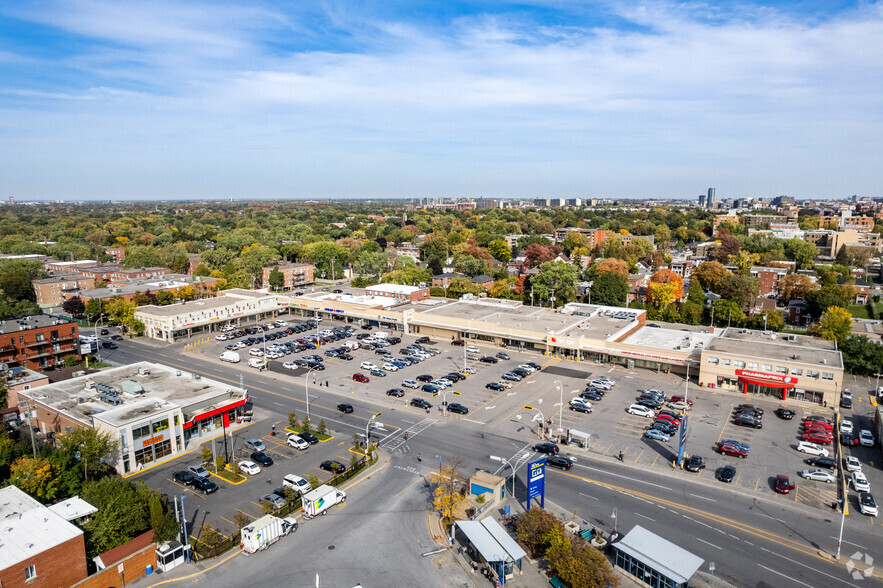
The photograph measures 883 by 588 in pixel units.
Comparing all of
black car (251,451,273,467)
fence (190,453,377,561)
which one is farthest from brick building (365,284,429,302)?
fence (190,453,377,561)

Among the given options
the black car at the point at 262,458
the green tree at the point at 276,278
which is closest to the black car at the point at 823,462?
the black car at the point at 262,458

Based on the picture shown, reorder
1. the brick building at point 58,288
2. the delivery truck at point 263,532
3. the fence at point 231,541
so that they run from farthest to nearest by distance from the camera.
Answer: the brick building at point 58,288, the delivery truck at point 263,532, the fence at point 231,541

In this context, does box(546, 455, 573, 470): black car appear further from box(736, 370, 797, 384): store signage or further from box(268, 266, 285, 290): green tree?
box(268, 266, 285, 290): green tree

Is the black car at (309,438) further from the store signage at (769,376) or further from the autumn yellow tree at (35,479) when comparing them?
the store signage at (769,376)

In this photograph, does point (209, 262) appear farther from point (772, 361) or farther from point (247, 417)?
point (772, 361)

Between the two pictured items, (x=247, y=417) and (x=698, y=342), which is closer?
(x=247, y=417)

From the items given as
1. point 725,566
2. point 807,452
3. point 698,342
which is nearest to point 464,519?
point 725,566
